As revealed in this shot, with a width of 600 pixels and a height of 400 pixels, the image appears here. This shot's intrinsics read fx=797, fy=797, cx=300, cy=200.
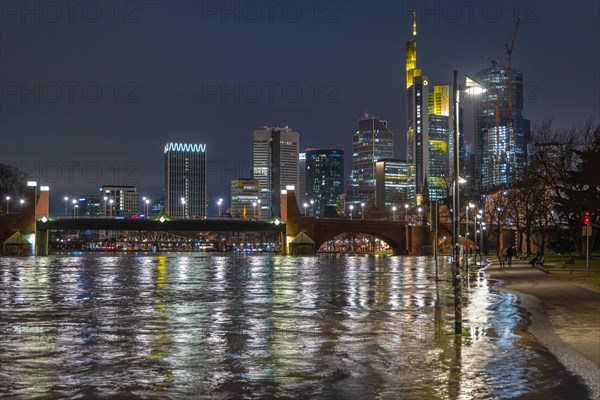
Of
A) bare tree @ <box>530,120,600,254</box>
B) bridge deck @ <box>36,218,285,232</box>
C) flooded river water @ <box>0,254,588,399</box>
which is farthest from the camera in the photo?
bridge deck @ <box>36,218,285,232</box>

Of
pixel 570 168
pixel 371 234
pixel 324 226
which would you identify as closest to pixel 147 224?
pixel 324 226

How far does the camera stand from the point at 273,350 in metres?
18.4

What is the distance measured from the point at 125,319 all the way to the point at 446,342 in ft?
34.8

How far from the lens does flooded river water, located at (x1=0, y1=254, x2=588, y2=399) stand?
1398cm

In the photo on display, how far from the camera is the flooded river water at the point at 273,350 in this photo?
1398 cm

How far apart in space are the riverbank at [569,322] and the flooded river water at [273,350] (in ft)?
1.38

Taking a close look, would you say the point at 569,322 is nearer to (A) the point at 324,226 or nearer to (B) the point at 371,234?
(A) the point at 324,226

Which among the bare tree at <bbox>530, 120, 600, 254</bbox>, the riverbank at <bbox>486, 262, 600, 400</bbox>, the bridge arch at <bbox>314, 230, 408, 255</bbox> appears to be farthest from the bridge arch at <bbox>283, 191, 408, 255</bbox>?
the riverbank at <bbox>486, 262, 600, 400</bbox>

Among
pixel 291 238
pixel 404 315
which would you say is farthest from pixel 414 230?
pixel 404 315

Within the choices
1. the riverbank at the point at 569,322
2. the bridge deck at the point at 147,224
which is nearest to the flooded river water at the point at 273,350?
the riverbank at the point at 569,322

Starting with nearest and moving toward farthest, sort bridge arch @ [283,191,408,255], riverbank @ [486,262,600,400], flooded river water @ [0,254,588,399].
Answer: flooded river water @ [0,254,588,399]
riverbank @ [486,262,600,400]
bridge arch @ [283,191,408,255]

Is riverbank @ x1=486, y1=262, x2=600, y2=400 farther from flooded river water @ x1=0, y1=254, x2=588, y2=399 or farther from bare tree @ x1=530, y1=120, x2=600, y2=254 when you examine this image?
bare tree @ x1=530, y1=120, x2=600, y2=254

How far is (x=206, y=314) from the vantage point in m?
26.8

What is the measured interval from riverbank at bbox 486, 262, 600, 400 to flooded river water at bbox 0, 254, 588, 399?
0.42 m
